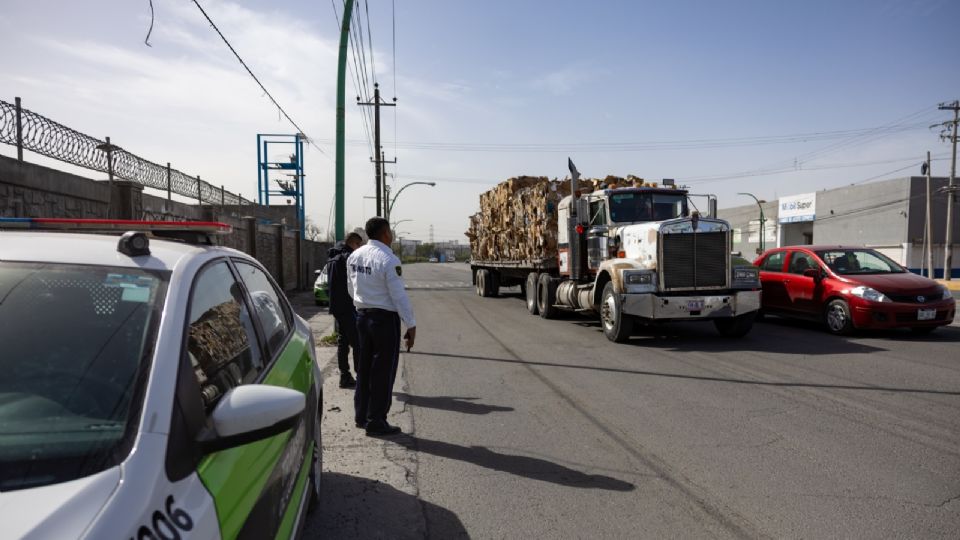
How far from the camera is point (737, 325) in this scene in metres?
10.7

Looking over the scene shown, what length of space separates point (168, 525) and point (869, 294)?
11222 mm

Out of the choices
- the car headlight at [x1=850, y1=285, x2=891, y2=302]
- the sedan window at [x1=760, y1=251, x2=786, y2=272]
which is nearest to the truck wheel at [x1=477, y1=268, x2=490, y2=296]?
the sedan window at [x1=760, y1=251, x2=786, y2=272]

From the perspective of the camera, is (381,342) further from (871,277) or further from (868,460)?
(871,277)

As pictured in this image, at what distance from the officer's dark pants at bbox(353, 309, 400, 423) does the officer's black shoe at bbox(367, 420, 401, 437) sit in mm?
34

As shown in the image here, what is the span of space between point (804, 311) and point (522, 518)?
9.78 metres

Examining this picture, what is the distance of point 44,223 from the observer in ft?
8.62

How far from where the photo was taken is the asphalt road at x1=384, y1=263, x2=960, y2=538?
3.60 metres

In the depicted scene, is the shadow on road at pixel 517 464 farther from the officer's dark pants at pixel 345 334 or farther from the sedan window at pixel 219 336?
the sedan window at pixel 219 336

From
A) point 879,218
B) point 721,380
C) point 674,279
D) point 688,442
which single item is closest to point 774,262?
point 674,279

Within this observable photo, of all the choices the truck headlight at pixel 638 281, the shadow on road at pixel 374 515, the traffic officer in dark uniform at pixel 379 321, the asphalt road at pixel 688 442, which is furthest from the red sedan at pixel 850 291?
the shadow on road at pixel 374 515

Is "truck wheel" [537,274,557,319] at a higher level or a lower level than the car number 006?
lower

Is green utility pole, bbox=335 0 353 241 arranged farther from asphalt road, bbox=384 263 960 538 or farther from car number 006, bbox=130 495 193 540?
car number 006, bbox=130 495 193 540

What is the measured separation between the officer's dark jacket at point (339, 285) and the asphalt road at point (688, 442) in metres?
1.17

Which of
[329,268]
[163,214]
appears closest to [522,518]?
[329,268]
